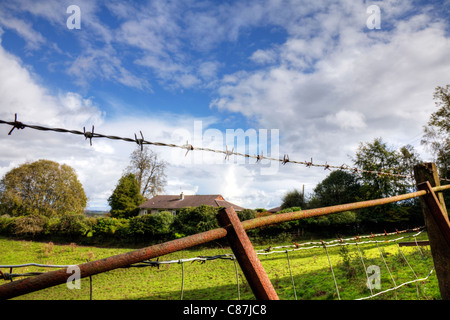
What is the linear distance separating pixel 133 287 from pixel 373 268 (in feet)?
31.0

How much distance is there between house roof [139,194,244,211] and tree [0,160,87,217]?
35.6 ft

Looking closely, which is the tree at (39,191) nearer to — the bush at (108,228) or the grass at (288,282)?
the bush at (108,228)

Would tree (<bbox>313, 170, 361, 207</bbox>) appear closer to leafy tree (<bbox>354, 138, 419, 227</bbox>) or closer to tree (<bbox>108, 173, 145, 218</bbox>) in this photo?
leafy tree (<bbox>354, 138, 419, 227</bbox>)

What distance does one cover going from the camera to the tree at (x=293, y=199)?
113 ft

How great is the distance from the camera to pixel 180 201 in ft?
138

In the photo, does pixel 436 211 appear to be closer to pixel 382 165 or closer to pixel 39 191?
pixel 382 165

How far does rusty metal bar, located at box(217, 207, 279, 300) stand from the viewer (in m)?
1.00

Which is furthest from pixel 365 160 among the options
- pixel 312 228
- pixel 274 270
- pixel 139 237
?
pixel 139 237

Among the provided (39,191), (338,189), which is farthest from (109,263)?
(39,191)

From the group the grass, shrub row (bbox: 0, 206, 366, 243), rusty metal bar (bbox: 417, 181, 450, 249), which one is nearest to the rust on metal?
the grass

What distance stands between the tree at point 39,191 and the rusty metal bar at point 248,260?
41.1 m

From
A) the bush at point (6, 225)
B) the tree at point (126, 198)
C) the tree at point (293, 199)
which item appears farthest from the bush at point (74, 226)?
the tree at point (293, 199)

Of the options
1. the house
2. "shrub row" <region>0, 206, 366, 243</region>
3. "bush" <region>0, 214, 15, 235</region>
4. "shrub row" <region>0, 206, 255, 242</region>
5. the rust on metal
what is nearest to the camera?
the rust on metal
